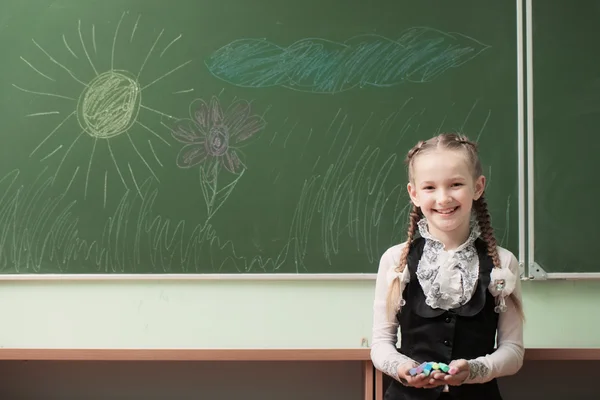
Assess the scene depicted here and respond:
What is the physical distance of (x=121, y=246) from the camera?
2463mm

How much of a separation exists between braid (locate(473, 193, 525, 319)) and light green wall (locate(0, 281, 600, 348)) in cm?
68

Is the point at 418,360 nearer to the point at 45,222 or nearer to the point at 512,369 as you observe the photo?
the point at 512,369

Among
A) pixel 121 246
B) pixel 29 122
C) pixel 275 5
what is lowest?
pixel 121 246

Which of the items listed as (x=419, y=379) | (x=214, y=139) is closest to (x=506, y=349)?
(x=419, y=379)

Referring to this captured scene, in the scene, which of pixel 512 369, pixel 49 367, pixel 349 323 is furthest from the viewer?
pixel 49 367

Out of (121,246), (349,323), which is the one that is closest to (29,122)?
(121,246)

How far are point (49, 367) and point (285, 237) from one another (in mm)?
1128

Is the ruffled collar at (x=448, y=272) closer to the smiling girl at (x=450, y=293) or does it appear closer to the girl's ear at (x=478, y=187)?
the smiling girl at (x=450, y=293)

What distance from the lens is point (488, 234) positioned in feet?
5.95

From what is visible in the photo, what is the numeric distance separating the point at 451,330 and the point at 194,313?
1.11 meters

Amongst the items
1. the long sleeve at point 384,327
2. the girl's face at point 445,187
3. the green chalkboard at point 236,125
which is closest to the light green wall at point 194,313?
the green chalkboard at point 236,125

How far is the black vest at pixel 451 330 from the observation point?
1722 mm

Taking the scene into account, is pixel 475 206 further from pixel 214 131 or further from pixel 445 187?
pixel 214 131

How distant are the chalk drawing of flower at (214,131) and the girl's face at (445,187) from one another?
0.90m
